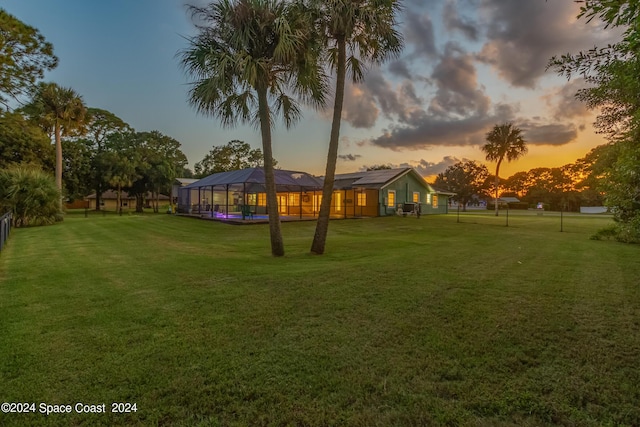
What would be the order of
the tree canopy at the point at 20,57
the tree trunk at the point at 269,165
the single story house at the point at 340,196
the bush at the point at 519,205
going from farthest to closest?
the bush at the point at 519,205
the single story house at the point at 340,196
the tree canopy at the point at 20,57
the tree trunk at the point at 269,165

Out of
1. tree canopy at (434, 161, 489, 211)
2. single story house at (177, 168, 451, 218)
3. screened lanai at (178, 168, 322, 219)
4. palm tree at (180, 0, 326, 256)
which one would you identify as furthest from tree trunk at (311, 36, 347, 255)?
tree canopy at (434, 161, 489, 211)

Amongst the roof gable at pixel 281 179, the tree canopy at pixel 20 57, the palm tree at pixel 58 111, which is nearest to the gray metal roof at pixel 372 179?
the roof gable at pixel 281 179

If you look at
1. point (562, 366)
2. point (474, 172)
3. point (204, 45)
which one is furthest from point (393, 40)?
point (474, 172)

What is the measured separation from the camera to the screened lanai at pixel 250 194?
20250 millimetres

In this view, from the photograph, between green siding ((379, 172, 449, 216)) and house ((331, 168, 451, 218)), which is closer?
house ((331, 168, 451, 218))

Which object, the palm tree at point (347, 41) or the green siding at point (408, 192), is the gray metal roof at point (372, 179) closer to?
the green siding at point (408, 192)

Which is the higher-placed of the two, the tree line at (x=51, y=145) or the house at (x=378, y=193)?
the tree line at (x=51, y=145)

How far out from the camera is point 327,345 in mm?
3195

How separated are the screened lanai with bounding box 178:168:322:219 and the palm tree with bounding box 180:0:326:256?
1025cm

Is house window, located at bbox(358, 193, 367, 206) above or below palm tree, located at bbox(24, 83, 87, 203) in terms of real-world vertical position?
below

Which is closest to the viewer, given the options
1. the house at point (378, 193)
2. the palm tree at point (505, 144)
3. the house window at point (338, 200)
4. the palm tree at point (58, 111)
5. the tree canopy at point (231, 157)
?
the palm tree at point (58, 111)

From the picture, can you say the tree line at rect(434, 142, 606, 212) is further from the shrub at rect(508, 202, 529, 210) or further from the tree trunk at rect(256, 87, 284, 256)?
the tree trunk at rect(256, 87, 284, 256)

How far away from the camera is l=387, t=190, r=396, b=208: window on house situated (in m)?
26.0

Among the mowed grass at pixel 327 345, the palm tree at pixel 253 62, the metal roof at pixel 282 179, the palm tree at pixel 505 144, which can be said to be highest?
the palm tree at pixel 505 144
